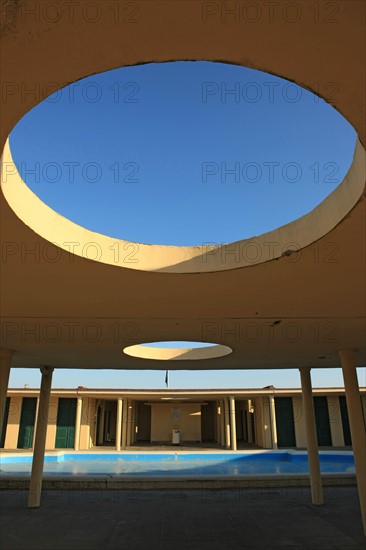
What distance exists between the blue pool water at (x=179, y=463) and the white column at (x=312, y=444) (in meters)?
7.04

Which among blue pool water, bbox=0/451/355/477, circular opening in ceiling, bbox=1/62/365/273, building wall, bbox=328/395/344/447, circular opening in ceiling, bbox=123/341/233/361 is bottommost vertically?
blue pool water, bbox=0/451/355/477

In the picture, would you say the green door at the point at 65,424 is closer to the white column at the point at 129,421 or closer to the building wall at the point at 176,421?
the white column at the point at 129,421

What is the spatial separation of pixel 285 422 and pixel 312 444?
52.4ft

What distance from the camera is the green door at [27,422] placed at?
92.1 feet

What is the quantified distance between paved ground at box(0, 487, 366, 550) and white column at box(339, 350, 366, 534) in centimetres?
102

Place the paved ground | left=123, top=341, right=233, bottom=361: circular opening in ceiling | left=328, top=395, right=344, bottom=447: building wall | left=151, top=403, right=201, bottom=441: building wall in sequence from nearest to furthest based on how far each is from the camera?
the paved ground < left=123, top=341, right=233, bottom=361: circular opening in ceiling < left=328, top=395, right=344, bottom=447: building wall < left=151, top=403, right=201, bottom=441: building wall

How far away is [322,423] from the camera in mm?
28109

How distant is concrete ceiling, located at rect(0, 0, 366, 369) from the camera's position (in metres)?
2.65

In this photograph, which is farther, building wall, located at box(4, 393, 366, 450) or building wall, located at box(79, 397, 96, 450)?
building wall, located at box(79, 397, 96, 450)

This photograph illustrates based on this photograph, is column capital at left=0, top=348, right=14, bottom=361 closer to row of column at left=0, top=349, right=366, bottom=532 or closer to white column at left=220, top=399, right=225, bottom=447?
row of column at left=0, top=349, right=366, bottom=532

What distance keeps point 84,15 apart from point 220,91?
183cm

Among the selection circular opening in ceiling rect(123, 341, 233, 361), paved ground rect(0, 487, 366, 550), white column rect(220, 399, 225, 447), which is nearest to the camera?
paved ground rect(0, 487, 366, 550)

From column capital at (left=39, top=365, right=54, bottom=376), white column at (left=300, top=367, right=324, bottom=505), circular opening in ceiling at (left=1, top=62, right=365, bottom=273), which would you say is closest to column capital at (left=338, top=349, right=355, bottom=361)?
white column at (left=300, top=367, right=324, bottom=505)

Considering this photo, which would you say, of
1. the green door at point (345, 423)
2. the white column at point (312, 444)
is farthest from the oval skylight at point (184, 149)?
the green door at point (345, 423)
